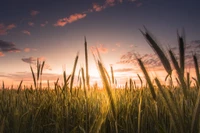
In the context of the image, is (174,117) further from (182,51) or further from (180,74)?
(182,51)

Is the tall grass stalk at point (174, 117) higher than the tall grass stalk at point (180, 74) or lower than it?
lower

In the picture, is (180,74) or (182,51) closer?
(180,74)

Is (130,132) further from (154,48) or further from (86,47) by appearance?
(154,48)

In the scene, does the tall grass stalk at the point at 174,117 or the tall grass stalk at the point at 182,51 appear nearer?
the tall grass stalk at the point at 174,117

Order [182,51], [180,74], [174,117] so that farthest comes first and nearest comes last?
[182,51] < [180,74] < [174,117]

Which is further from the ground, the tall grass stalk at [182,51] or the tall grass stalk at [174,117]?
the tall grass stalk at [182,51]

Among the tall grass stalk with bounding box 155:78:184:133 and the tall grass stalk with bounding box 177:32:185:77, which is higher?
the tall grass stalk with bounding box 177:32:185:77

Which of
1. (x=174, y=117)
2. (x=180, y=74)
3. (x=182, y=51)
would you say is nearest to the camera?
(x=174, y=117)

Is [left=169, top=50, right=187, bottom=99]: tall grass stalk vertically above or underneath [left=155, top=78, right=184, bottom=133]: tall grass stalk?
above

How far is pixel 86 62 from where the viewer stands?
1.84 metres

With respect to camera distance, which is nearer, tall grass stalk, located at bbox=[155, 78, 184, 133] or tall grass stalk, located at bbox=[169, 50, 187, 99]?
tall grass stalk, located at bbox=[155, 78, 184, 133]

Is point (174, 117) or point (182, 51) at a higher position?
point (182, 51)

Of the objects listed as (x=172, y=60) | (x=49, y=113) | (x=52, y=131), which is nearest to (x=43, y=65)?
(x=49, y=113)

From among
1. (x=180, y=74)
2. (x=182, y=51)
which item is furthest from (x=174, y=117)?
(x=182, y=51)
